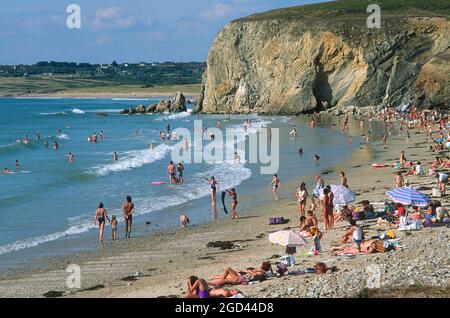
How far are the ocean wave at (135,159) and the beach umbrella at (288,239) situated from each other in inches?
701

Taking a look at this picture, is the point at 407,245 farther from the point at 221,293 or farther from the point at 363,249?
the point at 221,293

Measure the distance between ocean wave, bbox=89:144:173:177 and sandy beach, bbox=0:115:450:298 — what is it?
13383 mm

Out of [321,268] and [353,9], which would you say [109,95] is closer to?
[353,9]

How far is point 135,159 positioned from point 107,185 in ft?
31.2

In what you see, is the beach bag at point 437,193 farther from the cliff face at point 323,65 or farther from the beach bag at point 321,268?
the cliff face at point 323,65

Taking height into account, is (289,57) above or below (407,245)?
above

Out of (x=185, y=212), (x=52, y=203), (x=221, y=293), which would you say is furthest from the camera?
(x=52, y=203)

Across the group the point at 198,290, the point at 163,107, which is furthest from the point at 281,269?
the point at 163,107

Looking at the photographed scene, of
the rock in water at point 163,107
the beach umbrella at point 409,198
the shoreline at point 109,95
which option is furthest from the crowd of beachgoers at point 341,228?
the shoreline at point 109,95

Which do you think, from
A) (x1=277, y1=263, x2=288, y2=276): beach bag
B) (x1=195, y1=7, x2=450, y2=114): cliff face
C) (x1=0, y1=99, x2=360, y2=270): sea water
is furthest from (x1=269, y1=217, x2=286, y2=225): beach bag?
(x1=195, y1=7, x2=450, y2=114): cliff face

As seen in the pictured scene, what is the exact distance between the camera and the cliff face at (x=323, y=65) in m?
61.7

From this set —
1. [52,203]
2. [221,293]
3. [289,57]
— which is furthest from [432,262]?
[289,57]

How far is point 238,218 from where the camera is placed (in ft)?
67.2

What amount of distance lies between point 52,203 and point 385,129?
30.2 meters
